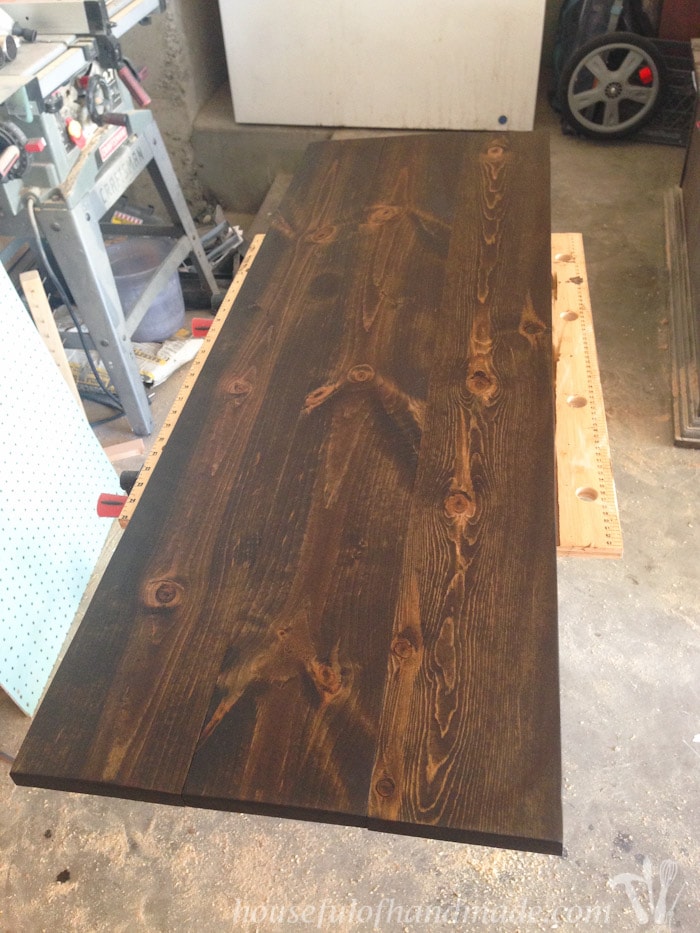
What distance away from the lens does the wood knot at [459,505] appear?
1002mm

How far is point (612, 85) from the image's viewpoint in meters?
2.96

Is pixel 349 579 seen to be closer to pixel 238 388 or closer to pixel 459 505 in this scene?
pixel 459 505

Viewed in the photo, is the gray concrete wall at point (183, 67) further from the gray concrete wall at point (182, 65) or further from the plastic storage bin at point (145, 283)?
the plastic storage bin at point (145, 283)

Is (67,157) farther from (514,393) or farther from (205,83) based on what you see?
(205,83)

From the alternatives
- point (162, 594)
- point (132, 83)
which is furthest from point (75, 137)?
point (162, 594)

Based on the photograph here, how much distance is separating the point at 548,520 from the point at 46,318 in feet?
4.88

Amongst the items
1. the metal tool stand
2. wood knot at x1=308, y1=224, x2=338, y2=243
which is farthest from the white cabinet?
wood knot at x1=308, y1=224, x2=338, y2=243

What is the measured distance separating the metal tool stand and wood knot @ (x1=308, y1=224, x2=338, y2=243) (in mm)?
688

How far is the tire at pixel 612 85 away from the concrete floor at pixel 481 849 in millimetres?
2044

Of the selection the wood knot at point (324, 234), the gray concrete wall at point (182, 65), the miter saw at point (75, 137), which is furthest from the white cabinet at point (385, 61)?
the wood knot at point (324, 234)

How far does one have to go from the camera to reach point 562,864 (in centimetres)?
142

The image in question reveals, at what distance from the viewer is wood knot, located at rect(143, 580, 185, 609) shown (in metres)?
0.94

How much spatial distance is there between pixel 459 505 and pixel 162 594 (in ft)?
1.33

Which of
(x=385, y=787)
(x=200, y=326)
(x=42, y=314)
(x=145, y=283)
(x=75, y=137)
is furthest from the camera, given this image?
(x=145, y=283)
